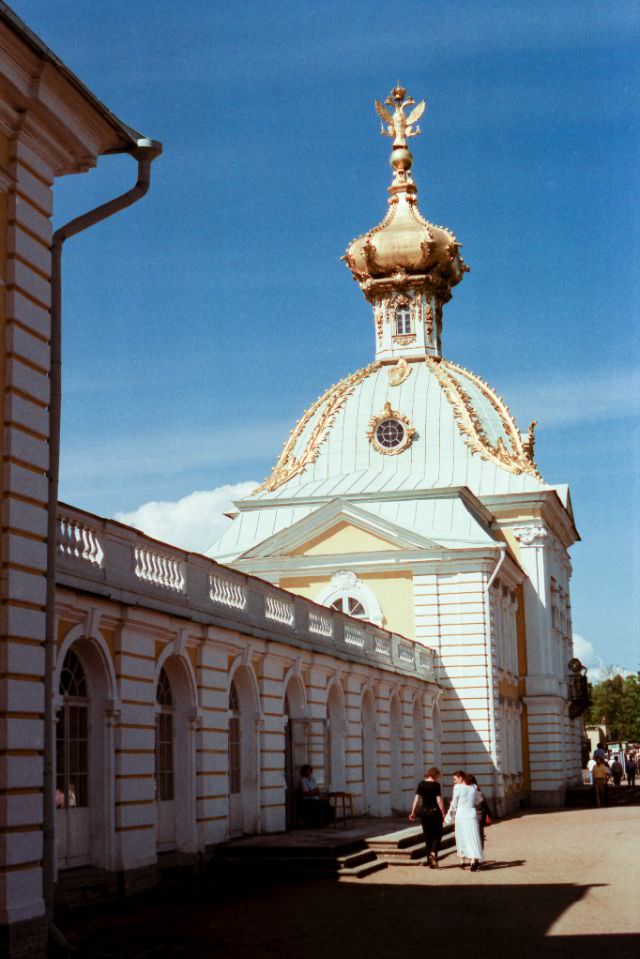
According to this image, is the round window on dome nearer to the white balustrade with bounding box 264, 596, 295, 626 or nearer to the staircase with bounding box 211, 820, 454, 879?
the white balustrade with bounding box 264, 596, 295, 626

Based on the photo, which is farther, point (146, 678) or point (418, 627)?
point (418, 627)

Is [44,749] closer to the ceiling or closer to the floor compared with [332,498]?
closer to the floor

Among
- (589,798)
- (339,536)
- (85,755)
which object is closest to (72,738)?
(85,755)

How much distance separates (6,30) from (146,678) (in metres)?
7.87

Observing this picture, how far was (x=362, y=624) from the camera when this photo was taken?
27.1m

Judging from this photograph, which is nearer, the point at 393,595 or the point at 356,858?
the point at 356,858

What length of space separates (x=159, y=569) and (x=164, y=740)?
216cm

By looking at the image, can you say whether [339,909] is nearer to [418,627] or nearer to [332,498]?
[418,627]

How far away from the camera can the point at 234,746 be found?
65.8 feet

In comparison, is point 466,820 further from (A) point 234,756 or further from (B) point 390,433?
(B) point 390,433

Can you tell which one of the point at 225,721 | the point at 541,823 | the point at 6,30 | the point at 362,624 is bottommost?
the point at 541,823

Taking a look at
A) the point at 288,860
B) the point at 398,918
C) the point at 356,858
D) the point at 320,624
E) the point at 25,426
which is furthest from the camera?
the point at 320,624

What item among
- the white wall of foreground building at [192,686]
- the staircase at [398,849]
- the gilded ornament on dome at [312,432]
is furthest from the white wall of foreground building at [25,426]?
the gilded ornament on dome at [312,432]

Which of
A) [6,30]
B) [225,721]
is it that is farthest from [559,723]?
[6,30]
